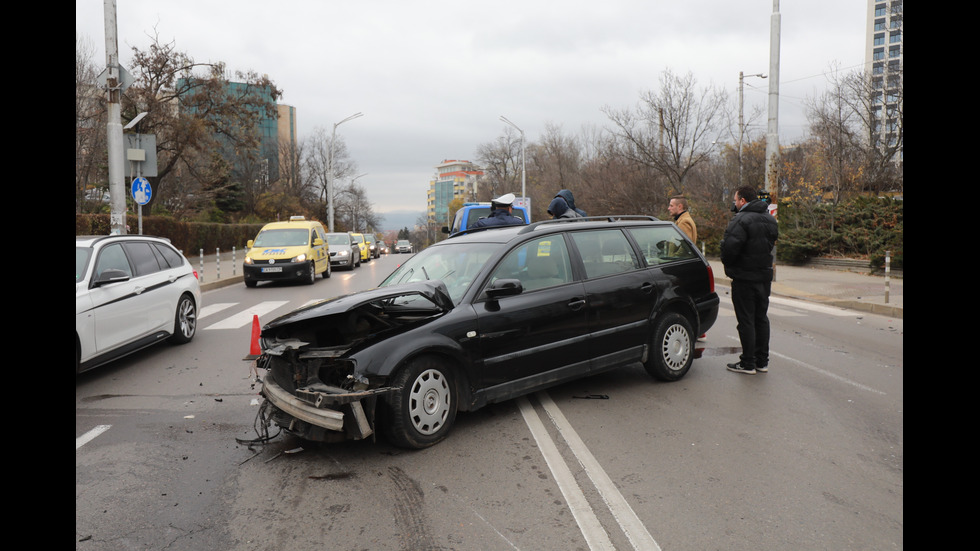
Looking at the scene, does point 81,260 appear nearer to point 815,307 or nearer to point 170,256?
point 170,256

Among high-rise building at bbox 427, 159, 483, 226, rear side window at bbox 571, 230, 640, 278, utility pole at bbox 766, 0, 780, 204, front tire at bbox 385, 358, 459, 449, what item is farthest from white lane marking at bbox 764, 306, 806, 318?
high-rise building at bbox 427, 159, 483, 226

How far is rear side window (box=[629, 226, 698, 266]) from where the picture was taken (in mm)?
6238

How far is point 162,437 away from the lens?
15.4 feet

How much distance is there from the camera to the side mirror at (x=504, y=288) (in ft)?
15.5

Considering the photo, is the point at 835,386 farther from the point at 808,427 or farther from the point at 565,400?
the point at 565,400

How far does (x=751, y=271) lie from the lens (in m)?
6.41

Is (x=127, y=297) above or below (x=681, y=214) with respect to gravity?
below

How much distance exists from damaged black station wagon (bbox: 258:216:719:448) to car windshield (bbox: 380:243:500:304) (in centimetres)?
2

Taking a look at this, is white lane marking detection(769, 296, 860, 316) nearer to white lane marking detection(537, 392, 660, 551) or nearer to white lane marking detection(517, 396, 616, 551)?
white lane marking detection(537, 392, 660, 551)

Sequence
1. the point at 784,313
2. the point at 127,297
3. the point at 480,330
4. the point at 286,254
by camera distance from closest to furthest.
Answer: the point at 480,330 < the point at 127,297 < the point at 784,313 < the point at 286,254

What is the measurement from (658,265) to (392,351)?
10.4ft

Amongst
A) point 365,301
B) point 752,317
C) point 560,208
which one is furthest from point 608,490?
point 560,208

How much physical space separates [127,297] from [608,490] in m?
6.05
